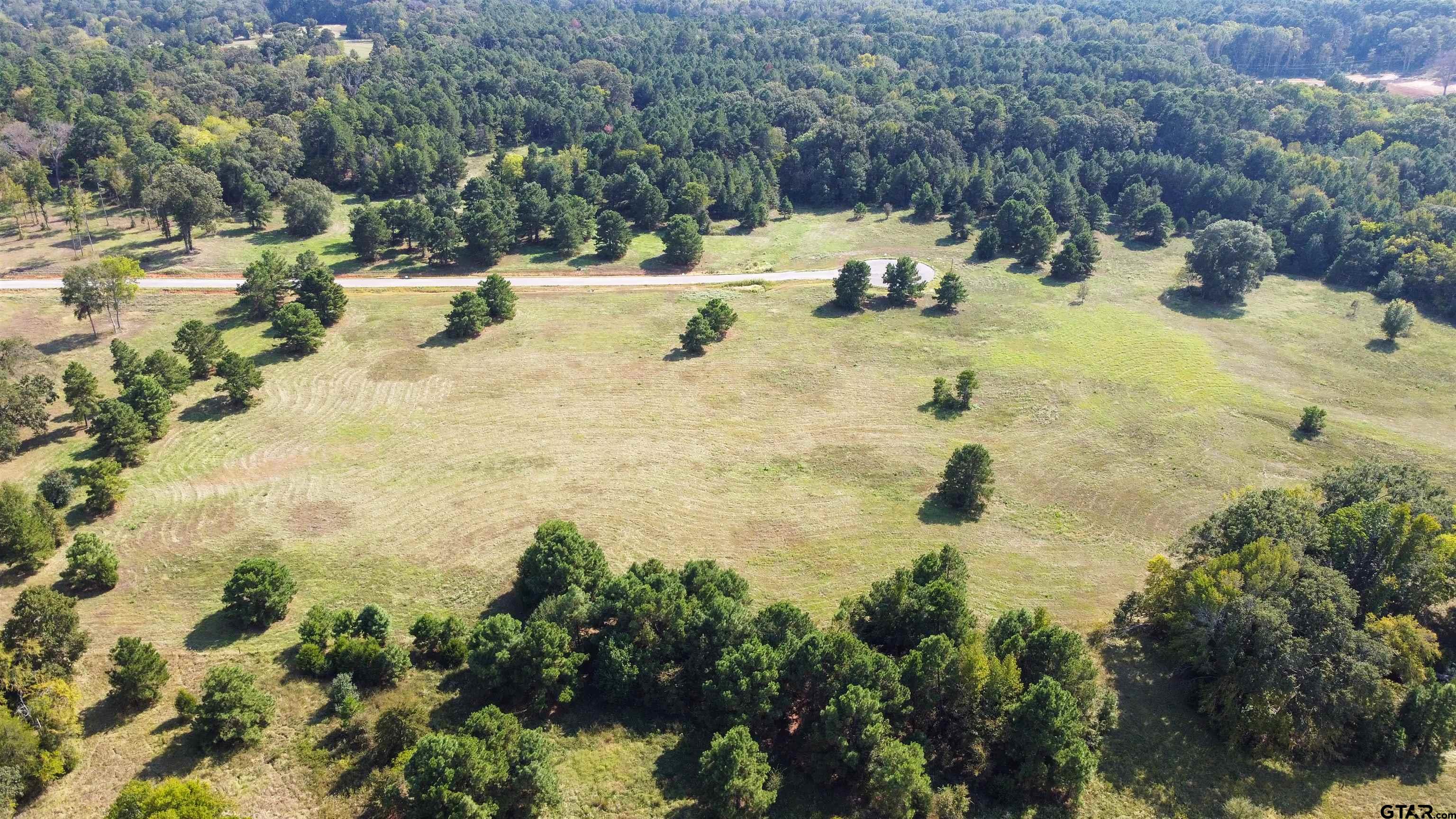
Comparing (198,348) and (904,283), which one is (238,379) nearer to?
(198,348)

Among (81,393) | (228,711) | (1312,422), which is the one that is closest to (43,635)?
(228,711)

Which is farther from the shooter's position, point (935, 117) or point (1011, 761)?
point (935, 117)

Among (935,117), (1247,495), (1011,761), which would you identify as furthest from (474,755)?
(935,117)

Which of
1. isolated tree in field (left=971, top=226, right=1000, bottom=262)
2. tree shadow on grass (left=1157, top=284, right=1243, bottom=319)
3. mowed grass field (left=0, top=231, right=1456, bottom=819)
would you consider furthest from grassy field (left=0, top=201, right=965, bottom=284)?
tree shadow on grass (left=1157, top=284, right=1243, bottom=319)

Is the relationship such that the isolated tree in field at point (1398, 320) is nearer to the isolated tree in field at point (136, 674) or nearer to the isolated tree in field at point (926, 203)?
the isolated tree in field at point (926, 203)

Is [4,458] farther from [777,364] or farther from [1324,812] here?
[1324,812]

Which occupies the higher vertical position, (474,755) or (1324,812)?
(474,755)
